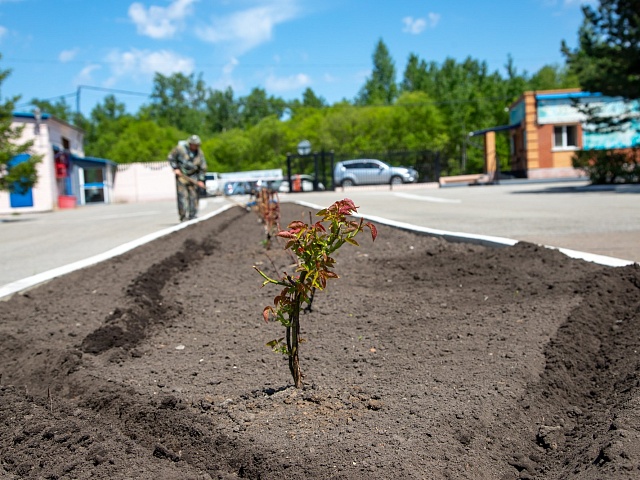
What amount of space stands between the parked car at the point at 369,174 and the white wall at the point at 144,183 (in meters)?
15.1

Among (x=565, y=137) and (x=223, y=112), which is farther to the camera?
(x=223, y=112)

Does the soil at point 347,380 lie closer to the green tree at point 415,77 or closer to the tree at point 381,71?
the green tree at point 415,77

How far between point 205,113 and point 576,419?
112500 mm

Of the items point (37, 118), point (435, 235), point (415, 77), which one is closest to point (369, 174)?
point (37, 118)

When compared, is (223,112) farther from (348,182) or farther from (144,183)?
(348,182)

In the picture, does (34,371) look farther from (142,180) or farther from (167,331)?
(142,180)

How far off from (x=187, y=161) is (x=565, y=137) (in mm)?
29911

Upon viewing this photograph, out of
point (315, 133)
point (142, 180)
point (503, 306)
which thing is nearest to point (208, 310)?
point (503, 306)

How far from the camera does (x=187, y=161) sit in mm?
13828

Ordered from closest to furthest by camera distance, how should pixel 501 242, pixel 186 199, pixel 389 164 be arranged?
pixel 501 242 < pixel 186 199 < pixel 389 164

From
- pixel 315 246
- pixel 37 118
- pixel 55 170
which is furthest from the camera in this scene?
pixel 55 170

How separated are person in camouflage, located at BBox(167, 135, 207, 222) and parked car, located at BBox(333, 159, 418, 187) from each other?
24.6m

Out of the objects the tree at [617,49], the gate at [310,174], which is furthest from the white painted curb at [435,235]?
the gate at [310,174]

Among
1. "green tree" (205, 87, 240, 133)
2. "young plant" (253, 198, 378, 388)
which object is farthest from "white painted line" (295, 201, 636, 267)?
"green tree" (205, 87, 240, 133)
